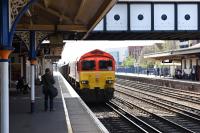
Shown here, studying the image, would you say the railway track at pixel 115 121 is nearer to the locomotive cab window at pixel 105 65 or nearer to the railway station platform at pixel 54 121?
the railway station platform at pixel 54 121

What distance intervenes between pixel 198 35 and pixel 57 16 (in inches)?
585

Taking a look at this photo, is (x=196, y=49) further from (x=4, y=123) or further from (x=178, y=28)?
(x=4, y=123)

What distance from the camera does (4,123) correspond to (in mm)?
7902

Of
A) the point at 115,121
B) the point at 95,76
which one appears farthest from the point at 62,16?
the point at 95,76

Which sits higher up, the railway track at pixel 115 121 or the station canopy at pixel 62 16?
the station canopy at pixel 62 16

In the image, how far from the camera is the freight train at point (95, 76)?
82.6ft

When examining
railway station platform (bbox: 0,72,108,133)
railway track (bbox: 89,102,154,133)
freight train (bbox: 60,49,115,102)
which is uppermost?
freight train (bbox: 60,49,115,102)

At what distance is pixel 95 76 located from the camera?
25.3 metres

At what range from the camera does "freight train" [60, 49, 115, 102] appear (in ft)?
82.6

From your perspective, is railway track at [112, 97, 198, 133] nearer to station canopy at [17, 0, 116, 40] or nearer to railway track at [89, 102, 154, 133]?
railway track at [89, 102, 154, 133]

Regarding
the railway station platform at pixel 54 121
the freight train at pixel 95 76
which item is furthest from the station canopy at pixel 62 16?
the freight train at pixel 95 76

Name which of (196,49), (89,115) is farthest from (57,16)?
(196,49)

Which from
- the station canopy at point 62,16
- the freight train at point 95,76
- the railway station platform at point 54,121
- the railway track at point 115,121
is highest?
the station canopy at point 62,16

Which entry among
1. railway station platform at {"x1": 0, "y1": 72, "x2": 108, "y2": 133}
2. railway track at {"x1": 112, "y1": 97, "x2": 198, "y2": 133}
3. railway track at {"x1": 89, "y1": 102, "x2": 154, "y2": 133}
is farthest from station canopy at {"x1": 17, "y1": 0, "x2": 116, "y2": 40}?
railway track at {"x1": 112, "y1": 97, "x2": 198, "y2": 133}
